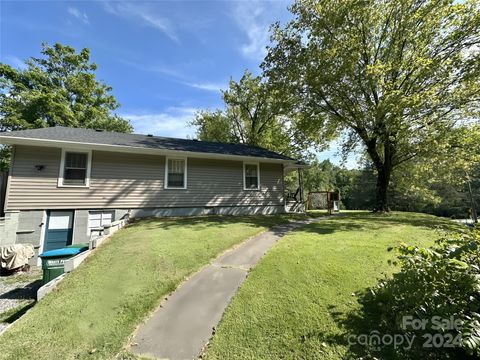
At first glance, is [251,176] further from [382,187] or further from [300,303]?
[300,303]

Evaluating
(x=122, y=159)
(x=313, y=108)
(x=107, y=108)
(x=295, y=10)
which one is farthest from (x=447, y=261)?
(x=107, y=108)

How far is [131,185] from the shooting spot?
10.5 metres

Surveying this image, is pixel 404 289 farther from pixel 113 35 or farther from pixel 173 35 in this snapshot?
pixel 113 35

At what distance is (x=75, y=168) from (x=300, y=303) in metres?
9.98

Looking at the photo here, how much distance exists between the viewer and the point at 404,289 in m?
3.00

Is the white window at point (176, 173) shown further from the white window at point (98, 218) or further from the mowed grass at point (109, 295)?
the mowed grass at point (109, 295)

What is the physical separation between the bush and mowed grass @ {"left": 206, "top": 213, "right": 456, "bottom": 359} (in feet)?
1.94

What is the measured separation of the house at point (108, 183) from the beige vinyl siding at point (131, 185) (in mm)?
28

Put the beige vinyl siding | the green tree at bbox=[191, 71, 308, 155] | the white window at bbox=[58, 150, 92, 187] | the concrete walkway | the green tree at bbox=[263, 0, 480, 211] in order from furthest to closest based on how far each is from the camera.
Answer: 1. the green tree at bbox=[191, 71, 308, 155]
2. the green tree at bbox=[263, 0, 480, 211]
3. the white window at bbox=[58, 150, 92, 187]
4. the beige vinyl siding
5. the concrete walkway

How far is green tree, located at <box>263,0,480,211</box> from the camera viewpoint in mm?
10812

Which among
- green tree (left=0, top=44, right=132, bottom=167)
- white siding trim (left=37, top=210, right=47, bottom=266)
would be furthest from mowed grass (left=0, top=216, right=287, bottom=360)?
green tree (left=0, top=44, right=132, bottom=167)

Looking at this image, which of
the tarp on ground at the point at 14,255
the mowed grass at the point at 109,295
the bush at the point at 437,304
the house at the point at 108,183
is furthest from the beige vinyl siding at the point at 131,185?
the bush at the point at 437,304

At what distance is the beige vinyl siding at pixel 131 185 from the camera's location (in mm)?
8812

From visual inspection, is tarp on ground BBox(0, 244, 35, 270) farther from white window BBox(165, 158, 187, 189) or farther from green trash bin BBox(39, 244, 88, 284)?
white window BBox(165, 158, 187, 189)
